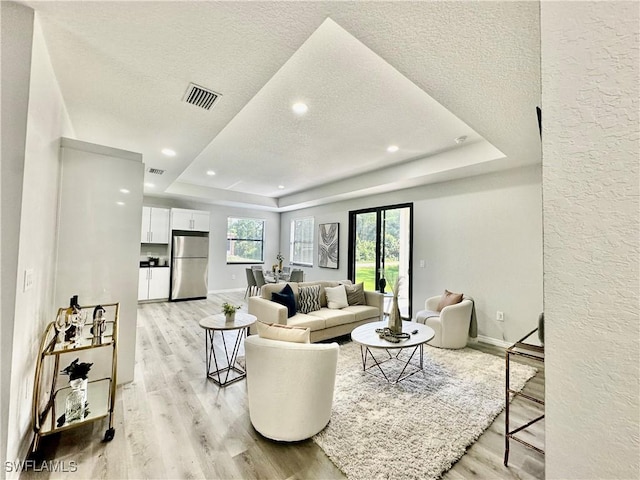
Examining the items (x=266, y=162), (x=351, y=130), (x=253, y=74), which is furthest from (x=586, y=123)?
(x=266, y=162)

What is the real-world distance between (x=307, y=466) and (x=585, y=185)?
200cm

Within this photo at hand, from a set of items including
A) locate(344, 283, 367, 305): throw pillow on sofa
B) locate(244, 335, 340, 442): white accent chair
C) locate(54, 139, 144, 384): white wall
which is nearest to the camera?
locate(244, 335, 340, 442): white accent chair

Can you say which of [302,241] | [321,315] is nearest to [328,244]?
[302,241]

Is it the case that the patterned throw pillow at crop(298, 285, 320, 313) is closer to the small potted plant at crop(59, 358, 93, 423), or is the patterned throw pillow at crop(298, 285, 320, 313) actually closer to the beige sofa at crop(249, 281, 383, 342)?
the beige sofa at crop(249, 281, 383, 342)

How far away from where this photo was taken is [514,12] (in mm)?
1422

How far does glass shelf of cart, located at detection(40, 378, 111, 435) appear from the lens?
6.00 feet

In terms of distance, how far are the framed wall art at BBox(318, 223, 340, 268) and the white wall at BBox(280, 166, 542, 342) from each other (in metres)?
2.05

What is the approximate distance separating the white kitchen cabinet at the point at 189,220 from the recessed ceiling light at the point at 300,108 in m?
4.93

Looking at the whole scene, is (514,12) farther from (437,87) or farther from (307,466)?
(307,466)

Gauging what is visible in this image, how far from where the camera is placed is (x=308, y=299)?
3980 millimetres

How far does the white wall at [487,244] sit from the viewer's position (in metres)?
3.70

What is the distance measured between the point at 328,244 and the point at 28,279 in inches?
221

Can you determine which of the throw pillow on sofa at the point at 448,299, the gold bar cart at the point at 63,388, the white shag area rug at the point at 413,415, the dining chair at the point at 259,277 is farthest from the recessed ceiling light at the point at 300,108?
the dining chair at the point at 259,277

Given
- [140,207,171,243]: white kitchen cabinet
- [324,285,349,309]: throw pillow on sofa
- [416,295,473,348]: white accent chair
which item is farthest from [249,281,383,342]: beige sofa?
[140,207,171,243]: white kitchen cabinet
